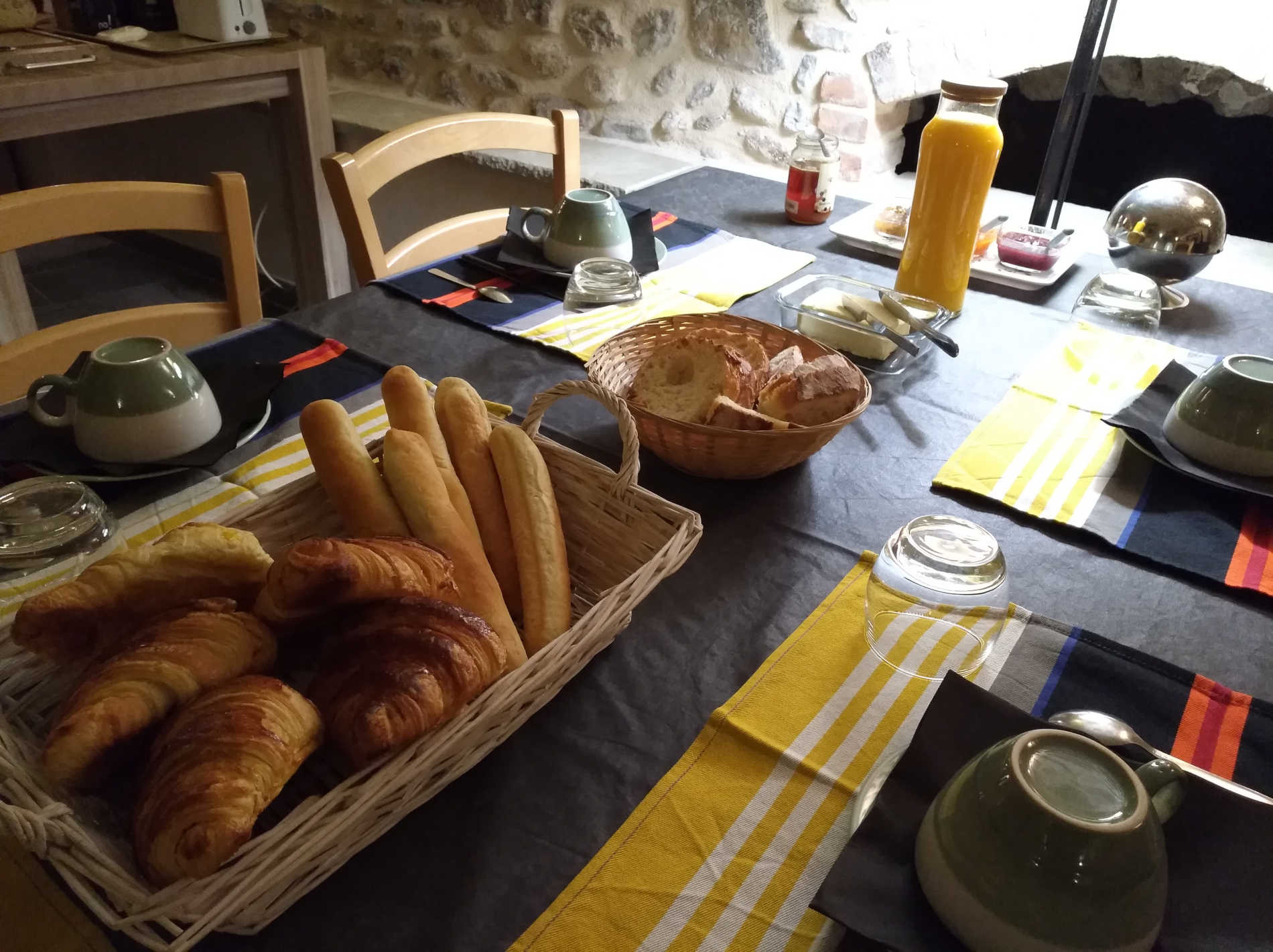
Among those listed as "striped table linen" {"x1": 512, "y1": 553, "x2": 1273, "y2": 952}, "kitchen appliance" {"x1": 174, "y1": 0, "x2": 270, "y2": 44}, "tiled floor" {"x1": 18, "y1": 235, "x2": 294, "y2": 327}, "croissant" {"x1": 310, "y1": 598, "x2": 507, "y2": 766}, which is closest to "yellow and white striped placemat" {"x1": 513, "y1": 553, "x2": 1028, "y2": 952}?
"striped table linen" {"x1": 512, "y1": 553, "x2": 1273, "y2": 952}

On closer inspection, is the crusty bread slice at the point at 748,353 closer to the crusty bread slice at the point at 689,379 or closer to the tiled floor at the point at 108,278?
the crusty bread slice at the point at 689,379

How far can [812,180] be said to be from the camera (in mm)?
1354

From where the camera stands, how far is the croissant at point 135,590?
457 mm

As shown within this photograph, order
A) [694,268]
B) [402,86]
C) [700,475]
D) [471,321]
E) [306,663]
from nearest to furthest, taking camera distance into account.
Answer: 1. [306,663]
2. [700,475]
3. [471,321]
4. [694,268]
5. [402,86]

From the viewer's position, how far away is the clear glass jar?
53.2 inches

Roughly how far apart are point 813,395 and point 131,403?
0.57 m

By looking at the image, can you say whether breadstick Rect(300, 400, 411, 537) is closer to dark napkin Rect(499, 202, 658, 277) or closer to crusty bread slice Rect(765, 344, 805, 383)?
crusty bread slice Rect(765, 344, 805, 383)

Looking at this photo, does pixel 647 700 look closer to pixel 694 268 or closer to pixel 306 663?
pixel 306 663

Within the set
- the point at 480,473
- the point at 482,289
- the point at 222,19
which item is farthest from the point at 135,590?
the point at 222,19

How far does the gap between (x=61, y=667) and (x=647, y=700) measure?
34cm

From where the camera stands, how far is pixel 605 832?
47 centimetres

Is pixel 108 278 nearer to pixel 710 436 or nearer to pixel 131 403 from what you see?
pixel 131 403

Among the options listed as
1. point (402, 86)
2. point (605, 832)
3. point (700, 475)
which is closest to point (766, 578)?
point (700, 475)

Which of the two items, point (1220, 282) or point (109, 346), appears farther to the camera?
point (1220, 282)
